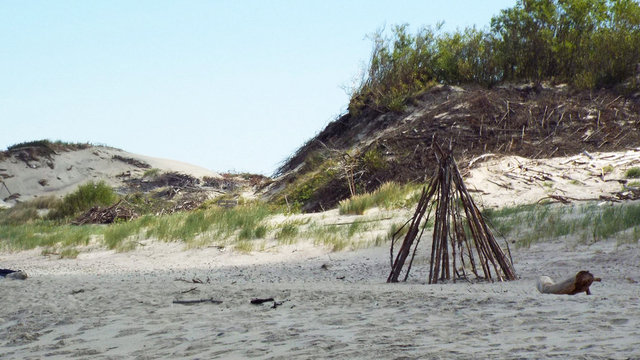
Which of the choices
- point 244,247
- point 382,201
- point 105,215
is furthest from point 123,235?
point 105,215

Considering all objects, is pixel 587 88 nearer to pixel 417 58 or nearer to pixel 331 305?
pixel 417 58

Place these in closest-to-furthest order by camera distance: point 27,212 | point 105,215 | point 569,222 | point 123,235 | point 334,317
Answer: point 334,317, point 569,222, point 123,235, point 105,215, point 27,212

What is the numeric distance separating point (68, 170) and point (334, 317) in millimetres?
30397

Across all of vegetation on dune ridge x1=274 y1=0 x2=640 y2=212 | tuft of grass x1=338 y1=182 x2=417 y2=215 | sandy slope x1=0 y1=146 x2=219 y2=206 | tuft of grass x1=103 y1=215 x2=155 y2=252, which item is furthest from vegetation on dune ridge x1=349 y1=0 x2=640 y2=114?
sandy slope x1=0 y1=146 x2=219 y2=206

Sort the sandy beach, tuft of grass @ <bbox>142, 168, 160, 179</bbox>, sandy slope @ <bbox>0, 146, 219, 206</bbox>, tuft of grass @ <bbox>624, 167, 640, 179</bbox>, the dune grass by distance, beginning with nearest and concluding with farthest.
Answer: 1. the sandy beach
2. the dune grass
3. tuft of grass @ <bbox>624, 167, 640, 179</bbox>
4. tuft of grass @ <bbox>142, 168, 160, 179</bbox>
5. sandy slope @ <bbox>0, 146, 219, 206</bbox>

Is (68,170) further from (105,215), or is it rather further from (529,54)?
(529,54)

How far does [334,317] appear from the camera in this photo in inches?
158

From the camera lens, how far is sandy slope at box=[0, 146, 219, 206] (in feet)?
98.4

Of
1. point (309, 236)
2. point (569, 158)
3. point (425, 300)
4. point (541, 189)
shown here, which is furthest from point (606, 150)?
point (425, 300)

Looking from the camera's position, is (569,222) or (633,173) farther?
(633,173)

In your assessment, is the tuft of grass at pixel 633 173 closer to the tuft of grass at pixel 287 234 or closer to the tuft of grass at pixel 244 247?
the tuft of grass at pixel 287 234

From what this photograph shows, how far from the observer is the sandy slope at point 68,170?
3000 cm

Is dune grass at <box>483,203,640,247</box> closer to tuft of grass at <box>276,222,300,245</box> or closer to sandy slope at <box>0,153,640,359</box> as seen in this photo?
sandy slope at <box>0,153,640,359</box>

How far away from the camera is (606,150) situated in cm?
1475
